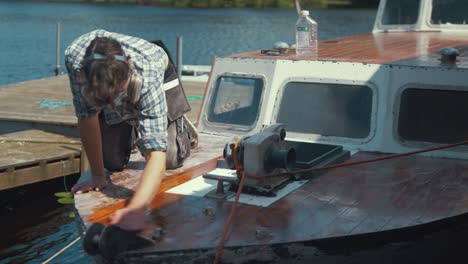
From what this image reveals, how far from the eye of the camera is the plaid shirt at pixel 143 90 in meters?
4.50

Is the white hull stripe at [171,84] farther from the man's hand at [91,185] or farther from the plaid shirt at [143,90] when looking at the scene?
the man's hand at [91,185]

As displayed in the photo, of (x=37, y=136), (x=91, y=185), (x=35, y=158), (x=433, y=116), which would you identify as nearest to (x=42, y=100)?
(x=37, y=136)

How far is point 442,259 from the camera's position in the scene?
4.79 metres

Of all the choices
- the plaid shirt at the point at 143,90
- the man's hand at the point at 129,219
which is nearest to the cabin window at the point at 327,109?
the plaid shirt at the point at 143,90

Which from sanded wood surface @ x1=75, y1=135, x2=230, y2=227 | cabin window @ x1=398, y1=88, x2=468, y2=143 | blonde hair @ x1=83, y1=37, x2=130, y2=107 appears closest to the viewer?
blonde hair @ x1=83, y1=37, x2=130, y2=107

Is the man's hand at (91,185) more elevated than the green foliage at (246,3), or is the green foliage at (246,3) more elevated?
the man's hand at (91,185)

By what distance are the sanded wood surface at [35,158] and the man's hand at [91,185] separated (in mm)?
3924

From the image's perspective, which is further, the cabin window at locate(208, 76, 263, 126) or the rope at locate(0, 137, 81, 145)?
the rope at locate(0, 137, 81, 145)

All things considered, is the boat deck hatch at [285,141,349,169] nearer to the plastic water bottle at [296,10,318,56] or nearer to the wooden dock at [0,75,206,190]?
the plastic water bottle at [296,10,318,56]

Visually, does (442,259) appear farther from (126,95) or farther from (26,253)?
(26,253)

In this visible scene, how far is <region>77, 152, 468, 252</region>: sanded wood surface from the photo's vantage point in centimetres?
433

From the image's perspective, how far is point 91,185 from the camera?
17.0 ft

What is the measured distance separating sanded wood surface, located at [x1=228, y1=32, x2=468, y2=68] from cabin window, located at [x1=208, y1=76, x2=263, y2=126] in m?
0.26

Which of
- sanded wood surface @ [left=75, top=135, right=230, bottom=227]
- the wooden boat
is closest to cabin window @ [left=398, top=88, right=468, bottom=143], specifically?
the wooden boat
